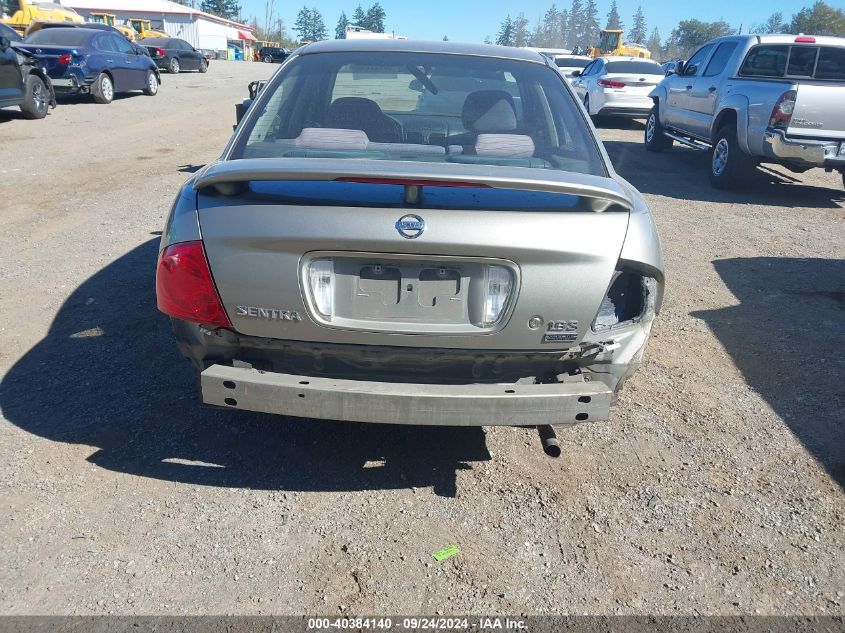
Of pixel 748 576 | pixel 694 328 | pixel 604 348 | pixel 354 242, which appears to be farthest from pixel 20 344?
pixel 694 328

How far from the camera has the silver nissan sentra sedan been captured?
2.54m

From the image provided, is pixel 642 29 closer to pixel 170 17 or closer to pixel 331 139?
pixel 170 17

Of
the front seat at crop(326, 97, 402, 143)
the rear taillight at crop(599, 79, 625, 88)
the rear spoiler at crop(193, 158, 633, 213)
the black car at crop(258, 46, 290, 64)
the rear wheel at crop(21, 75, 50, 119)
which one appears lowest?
the black car at crop(258, 46, 290, 64)

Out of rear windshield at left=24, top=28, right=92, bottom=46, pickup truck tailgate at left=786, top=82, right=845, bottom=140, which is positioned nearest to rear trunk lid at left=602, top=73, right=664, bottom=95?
pickup truck tailgate at left=786, top=82, right=845, bottom=140

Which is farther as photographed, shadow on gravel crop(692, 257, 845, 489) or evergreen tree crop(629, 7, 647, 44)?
evergreen tree crop(629, 7, 647, 44)

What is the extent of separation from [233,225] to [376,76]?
1.59 metres

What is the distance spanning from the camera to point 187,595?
→ 2.45m

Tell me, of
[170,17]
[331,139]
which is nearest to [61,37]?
[331,139]

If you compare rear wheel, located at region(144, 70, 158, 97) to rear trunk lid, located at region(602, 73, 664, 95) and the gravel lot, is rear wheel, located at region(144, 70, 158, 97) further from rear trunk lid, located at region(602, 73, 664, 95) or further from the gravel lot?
the gravel lot

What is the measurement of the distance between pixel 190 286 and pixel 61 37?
53.5 ft

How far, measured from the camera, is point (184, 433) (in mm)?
3432

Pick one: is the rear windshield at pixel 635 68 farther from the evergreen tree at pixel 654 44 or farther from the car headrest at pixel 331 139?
the evergreen tree at pixel 654 44

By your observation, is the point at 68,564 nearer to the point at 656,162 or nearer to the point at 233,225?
the point at 233,225

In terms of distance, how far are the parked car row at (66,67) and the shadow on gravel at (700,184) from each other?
33.6ft
